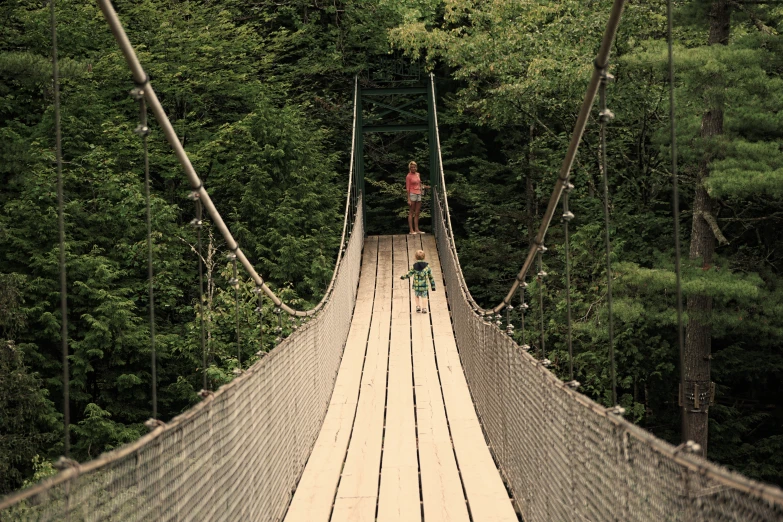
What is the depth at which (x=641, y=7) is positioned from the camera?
407 inches

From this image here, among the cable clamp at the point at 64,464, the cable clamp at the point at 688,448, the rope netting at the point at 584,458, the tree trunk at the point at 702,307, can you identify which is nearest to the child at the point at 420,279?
the tree trunk at the point at 702,307

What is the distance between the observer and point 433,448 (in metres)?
5.00

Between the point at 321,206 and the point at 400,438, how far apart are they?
27.1 feet

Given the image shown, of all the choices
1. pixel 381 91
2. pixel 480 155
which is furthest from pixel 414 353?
pixel 480 155

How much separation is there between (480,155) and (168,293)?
270 inches

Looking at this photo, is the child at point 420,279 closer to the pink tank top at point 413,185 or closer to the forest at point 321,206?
the forest at point 321,206

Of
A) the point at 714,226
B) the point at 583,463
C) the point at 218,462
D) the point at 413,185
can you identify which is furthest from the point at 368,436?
the point at 413,185

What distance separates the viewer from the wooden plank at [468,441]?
3.92 meters

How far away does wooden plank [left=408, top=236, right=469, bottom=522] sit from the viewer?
3.93 metres

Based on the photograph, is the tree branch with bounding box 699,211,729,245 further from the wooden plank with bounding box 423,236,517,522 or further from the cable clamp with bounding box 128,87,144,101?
the cable clamp with bounding box 128,87,144,101

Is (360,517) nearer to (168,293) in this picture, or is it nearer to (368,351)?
(368,351)

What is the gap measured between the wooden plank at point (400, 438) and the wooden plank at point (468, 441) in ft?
0.74

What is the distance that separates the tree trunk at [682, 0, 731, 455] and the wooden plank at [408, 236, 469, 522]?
265cm

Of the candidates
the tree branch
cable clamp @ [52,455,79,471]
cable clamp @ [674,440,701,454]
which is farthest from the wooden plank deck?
the tree branch
